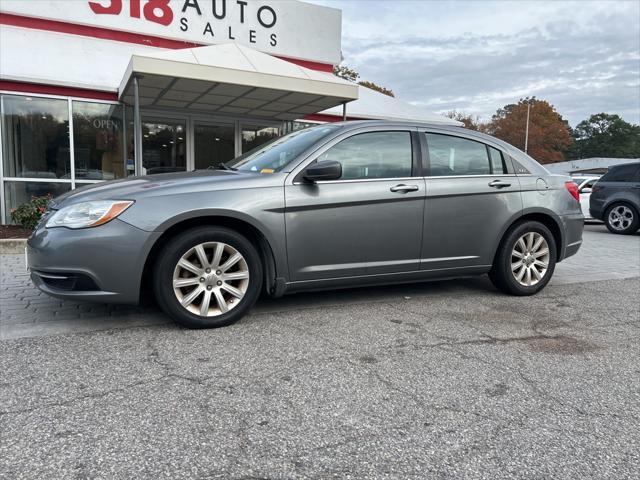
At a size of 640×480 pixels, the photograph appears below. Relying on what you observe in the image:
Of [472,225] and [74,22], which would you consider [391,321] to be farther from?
[74,22]

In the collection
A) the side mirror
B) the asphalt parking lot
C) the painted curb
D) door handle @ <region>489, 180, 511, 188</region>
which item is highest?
the side mirror

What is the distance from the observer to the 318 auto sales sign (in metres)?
11.3

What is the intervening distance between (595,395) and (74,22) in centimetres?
1258

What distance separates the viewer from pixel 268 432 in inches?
92.9

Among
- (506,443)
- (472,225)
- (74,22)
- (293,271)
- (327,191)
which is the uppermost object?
(74,22)

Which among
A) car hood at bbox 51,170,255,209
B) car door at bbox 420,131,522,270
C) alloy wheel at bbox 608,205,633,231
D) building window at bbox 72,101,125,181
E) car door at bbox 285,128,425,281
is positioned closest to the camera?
car hood at bbox 51,170,255,209

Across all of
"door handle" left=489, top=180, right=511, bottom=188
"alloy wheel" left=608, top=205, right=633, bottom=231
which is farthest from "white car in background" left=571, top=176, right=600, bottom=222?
"door handle" left=489, top=180, right=511, bottom=188

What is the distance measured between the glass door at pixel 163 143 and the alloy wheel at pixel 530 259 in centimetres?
861

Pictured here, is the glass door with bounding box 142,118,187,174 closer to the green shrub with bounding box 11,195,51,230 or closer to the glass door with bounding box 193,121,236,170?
the glass door with bounding box 193,121,236,170

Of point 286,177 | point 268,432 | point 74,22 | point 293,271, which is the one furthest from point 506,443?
point 74,22

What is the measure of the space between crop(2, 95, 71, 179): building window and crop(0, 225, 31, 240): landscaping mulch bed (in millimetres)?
1500

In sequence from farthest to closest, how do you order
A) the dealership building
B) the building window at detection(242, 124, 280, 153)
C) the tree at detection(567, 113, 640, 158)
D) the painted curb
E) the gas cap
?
the tree at detection(567, 113, 640, 158) → the building window at detection(242, 124, 280, 153) → the dealership building → the painted curb → the gas cap

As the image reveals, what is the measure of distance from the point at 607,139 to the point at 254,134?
95870mm

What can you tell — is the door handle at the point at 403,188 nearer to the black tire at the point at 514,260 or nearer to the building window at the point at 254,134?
the black tire at the point at 514,260
